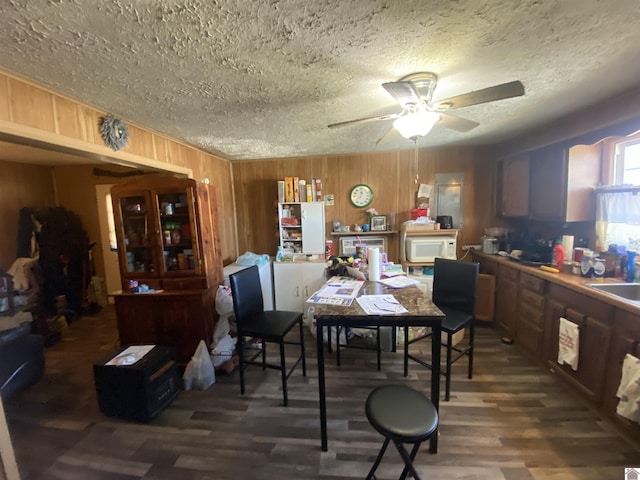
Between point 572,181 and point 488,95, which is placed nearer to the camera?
point 488,95

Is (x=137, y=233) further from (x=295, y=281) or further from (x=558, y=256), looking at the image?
(x=558, y=256)

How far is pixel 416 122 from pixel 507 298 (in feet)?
8.21

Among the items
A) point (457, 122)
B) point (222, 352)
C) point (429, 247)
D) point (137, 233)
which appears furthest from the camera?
point (429, 247)

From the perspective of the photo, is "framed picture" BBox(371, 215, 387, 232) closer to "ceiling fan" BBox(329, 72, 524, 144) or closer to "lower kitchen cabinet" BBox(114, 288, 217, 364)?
"ceiling fan" BBox(329, 72, 524, 144)

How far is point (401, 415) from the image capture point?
1268mm

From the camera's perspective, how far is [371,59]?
147cm

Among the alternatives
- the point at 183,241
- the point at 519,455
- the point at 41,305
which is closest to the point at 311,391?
the point at 519,455

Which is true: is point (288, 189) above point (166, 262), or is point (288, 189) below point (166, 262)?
above

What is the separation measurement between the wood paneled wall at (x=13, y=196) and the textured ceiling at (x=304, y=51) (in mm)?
3088

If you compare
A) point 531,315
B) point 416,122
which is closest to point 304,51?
point 416,122

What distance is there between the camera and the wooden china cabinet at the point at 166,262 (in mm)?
2527

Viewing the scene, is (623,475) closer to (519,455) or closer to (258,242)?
(519,455)

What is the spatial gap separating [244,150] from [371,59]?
95.9 inches

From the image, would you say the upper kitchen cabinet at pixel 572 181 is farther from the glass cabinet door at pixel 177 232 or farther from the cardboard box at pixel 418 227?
the glass cabinet door at pixel 177 232
